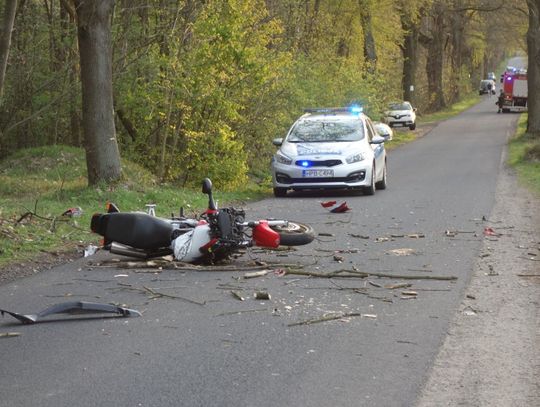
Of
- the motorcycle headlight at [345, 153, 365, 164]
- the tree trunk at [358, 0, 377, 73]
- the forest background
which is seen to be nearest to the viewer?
the motorcycle headlight at [345, 153, 365, 164]

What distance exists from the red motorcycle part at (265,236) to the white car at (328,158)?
9169 millimetres

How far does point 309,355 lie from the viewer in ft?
20.9

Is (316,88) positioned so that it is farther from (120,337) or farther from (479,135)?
(120,337)

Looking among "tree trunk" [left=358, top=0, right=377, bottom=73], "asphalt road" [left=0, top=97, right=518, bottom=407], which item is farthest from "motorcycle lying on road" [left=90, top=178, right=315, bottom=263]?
"tree trunk" [left=358, top=0, right=377, bottom=73]

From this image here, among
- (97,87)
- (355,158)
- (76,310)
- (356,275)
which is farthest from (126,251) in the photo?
(355,158)

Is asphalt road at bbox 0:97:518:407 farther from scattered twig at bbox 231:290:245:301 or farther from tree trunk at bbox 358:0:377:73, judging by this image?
tree trunk at bbox 358:0:377:73

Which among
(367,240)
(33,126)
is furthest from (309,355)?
(33,126)

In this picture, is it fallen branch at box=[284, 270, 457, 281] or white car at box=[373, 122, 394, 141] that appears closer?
fallen branch at box=[284, 270, 457, 281]

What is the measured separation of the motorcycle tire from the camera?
33.0 feet

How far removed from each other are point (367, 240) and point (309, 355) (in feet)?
18.8

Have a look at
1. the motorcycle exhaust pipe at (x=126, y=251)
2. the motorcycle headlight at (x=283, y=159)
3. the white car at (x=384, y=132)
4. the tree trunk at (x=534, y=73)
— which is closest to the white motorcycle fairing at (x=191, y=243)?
the motorcycle exhaust pipe at (x=126, y=251)

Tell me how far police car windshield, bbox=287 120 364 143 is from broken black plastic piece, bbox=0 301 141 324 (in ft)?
41.9

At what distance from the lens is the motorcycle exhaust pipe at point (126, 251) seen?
997cm

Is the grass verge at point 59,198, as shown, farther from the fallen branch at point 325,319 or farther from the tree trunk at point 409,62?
the tree trunk at point 409,62
